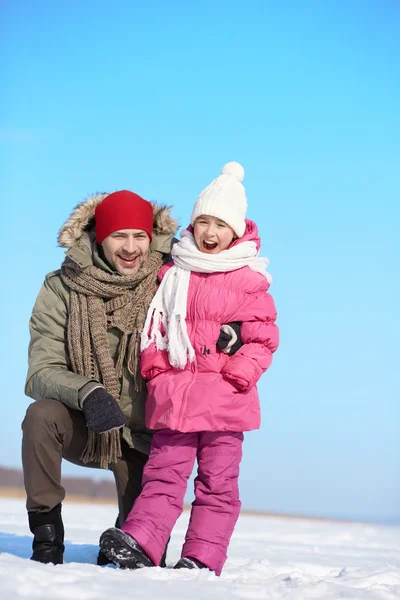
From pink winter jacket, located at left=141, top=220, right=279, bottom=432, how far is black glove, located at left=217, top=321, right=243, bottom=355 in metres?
0.02

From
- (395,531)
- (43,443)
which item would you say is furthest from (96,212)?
(395,531)

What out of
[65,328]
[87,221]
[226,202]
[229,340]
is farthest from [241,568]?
[87,221]

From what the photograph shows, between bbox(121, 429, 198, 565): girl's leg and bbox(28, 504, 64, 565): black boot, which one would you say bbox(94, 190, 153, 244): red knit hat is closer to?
bbox(121, 429, 198, 565): girl's leg

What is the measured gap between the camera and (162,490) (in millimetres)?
3479

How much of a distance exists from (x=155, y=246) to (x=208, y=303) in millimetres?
542

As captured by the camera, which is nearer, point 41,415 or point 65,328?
point 41,415

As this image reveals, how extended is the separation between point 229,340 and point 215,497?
2.18ft

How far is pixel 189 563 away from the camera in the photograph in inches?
134

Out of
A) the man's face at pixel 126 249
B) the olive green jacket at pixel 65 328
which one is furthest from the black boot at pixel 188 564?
the man's face at pixel 126 249

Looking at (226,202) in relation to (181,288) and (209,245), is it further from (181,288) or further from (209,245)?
(181,288)

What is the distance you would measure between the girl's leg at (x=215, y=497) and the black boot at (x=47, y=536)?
21.1 inches

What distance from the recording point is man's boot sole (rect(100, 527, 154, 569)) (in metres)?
3.18

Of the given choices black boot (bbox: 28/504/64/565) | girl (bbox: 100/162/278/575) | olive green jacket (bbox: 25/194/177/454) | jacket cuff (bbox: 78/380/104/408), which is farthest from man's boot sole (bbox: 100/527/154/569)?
olive green jacket (bbox: 25/194/177/454)

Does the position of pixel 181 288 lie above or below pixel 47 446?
above
